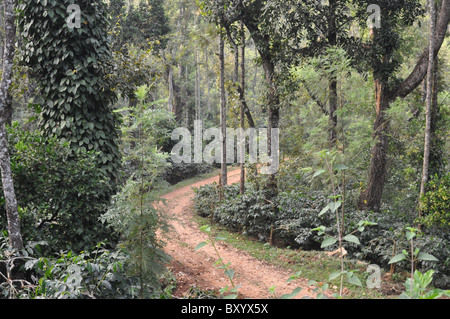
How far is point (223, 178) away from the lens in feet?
47.6

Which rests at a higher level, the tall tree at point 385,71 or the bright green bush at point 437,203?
the tall tree at point 385,71

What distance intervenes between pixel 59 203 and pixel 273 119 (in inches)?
294

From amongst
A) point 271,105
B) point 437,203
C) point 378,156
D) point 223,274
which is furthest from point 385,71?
point 223,274

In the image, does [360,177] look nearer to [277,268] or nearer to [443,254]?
[443,254]

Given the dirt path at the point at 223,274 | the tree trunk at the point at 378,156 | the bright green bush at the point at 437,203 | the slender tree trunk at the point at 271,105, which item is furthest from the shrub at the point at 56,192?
the tree trunk at the point at 378,156

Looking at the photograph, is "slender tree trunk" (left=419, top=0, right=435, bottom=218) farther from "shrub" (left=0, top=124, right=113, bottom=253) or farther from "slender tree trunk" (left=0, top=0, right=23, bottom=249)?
"slender tree trunk" (left=0, top=0, right=23, bottom=249)

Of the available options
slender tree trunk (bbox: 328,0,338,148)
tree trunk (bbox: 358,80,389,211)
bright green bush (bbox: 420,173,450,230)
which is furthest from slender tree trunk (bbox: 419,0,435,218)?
slender tree trunk (bbox: 328,0,338,148)

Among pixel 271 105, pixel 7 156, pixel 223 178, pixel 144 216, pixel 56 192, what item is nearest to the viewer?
pixel 144 216

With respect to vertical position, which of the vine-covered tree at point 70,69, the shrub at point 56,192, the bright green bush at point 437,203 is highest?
the vine-covered tree at point 70,69

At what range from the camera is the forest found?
11.9ft

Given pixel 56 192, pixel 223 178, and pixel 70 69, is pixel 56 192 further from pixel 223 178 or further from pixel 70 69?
pixel 223 178

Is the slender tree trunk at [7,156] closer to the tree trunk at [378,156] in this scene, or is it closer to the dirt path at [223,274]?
the dirt path at [223,274]

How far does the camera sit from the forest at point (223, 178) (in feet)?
11.9
